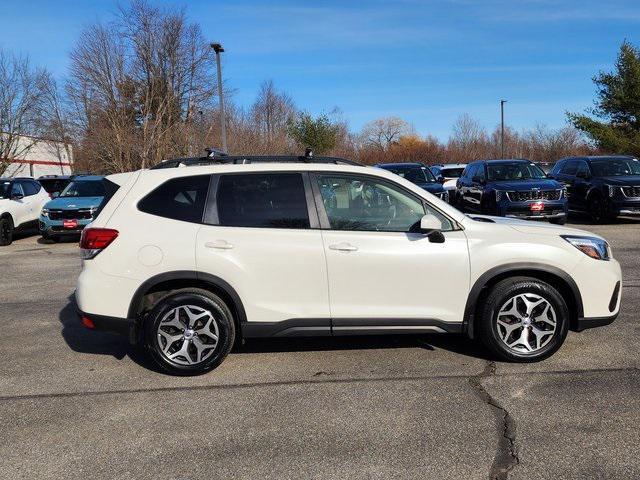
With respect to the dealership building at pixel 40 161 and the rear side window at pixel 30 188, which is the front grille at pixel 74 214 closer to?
the rear side window at pixel 30 188

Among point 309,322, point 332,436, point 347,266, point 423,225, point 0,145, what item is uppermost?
point 0,145

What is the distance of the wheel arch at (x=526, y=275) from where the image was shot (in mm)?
4441

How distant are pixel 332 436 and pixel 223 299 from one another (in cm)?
157

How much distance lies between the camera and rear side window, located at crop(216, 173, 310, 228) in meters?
4.47


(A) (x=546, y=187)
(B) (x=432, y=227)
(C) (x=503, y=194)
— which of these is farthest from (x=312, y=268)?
(A) (x=546, y=187)

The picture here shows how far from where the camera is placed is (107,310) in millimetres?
4395

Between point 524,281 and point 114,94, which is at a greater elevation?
point 114,94

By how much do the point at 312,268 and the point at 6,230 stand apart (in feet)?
40.1

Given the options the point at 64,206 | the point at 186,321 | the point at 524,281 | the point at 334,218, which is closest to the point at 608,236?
the point at 524,281

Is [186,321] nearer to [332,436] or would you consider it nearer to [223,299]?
[223,299]

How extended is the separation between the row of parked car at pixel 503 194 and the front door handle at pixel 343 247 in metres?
9.67

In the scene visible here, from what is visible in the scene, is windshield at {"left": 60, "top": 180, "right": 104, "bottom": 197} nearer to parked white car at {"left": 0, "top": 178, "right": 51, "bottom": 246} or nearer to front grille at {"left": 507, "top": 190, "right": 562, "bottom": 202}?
parked white car at {"left": 0, "top": 178, "right": 51, "bottom": 246}

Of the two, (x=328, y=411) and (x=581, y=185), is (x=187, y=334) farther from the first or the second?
(x=581, y=185)

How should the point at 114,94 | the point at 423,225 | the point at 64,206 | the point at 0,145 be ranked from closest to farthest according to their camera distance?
the point at 423,225
the point at 64,206
the point at 114,94
the point at 0,145
